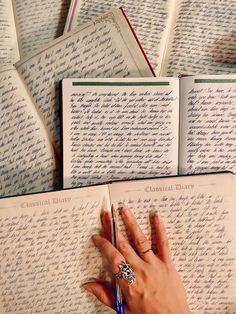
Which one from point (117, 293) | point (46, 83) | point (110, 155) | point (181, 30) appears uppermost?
point (181, 30)

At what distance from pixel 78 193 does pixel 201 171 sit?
22cm

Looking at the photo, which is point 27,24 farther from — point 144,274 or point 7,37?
point 144,274

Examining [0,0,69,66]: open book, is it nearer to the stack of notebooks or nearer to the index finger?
the stack of notebooks

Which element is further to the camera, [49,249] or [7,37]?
[7,37]

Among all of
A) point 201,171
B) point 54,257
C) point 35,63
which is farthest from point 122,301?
point 35,63

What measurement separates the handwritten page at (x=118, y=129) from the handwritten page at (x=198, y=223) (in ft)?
0.14

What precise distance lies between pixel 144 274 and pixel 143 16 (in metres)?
0.50

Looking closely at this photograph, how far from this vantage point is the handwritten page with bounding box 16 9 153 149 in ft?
2.72

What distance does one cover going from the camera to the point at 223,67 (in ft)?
2.86

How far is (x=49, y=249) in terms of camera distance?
30.5 inches

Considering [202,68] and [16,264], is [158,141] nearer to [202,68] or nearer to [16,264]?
[202,68]

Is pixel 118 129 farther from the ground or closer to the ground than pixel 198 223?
farther from the ground

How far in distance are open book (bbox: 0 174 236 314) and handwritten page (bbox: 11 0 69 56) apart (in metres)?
0.34

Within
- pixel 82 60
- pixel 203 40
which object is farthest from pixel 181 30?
pixel 82 60
